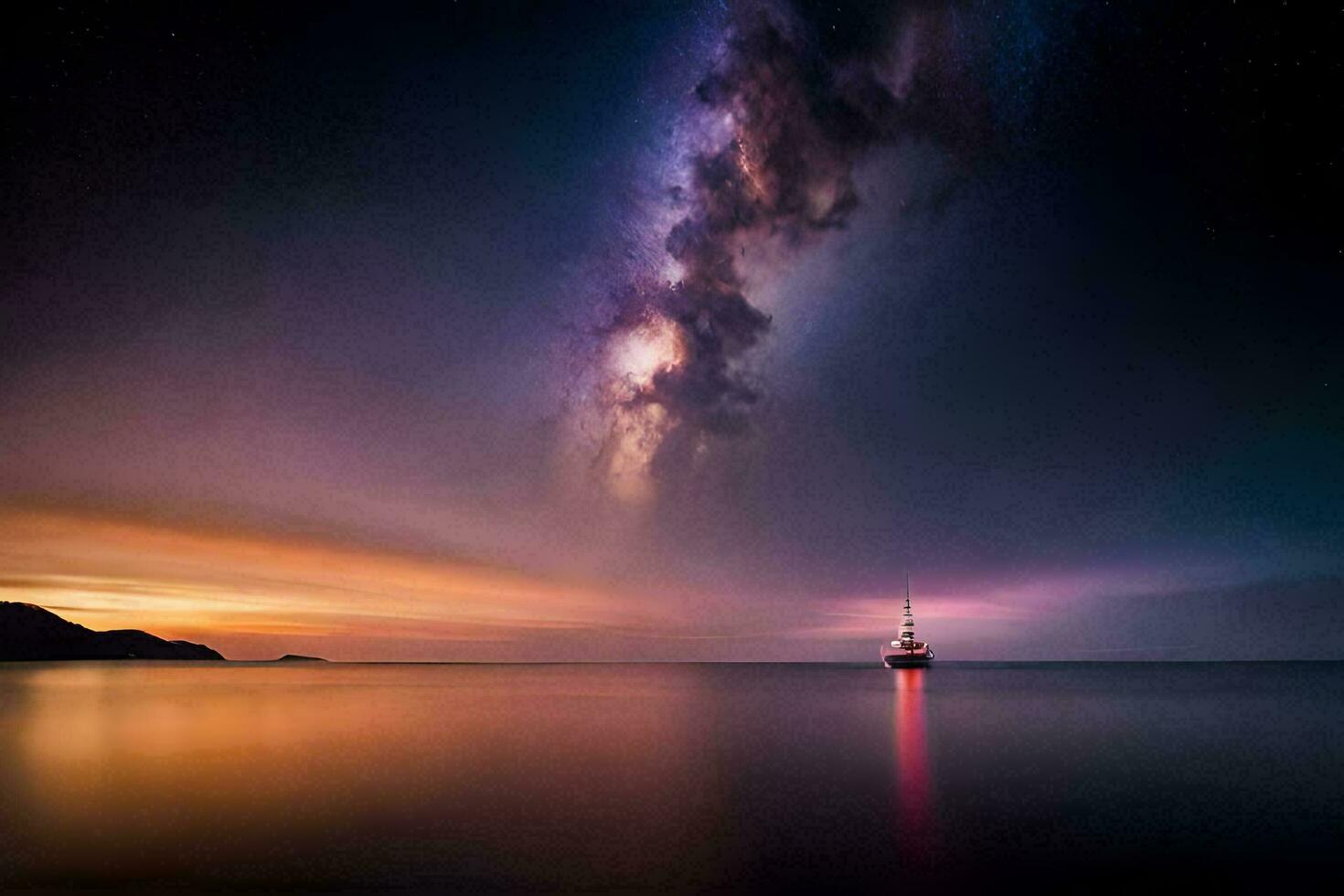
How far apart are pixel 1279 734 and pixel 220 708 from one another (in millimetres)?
80462

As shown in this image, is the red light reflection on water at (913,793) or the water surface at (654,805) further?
the red light reflection on water at (913,793)

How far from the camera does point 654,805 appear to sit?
29.6 metres

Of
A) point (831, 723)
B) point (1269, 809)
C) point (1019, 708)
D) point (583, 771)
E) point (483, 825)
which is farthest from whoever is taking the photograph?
point (1019, 708)

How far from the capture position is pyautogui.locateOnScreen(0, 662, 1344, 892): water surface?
2072 centimetres

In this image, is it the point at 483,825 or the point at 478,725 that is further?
the point at 478,725

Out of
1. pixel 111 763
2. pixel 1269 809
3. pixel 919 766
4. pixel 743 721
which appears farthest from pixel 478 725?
pixel 1269 809

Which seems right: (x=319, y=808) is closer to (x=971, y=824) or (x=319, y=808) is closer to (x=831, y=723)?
(x=971, y=824)

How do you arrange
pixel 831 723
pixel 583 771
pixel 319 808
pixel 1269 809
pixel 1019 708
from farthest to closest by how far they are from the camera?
pixel 1019 708 → pixel 831 723 → pixel 583 771 → pixel 1269 809 → pixel 319 808

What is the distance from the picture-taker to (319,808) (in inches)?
1085

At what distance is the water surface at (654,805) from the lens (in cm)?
2072

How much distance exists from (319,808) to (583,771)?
12.6 m

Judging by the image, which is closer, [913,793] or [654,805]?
[654,805]

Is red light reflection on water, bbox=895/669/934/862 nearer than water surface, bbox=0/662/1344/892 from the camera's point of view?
No

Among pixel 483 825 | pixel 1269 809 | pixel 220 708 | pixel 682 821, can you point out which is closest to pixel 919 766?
pixel 1269 809
